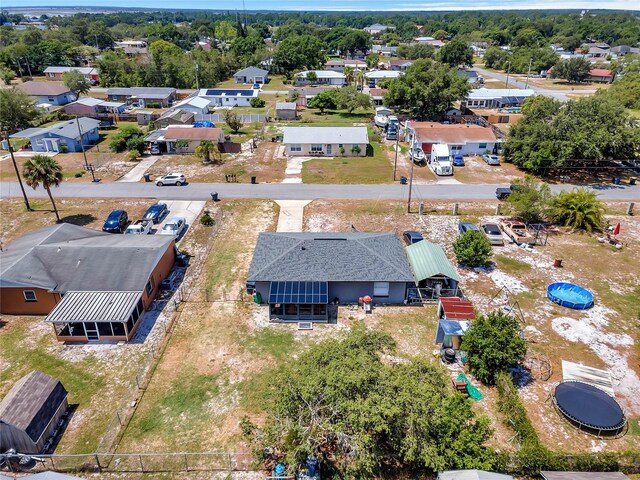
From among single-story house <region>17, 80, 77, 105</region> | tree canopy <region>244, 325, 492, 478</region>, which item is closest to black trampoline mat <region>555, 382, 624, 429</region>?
→ tree canopy <region>244, 325, 492, 478</region>

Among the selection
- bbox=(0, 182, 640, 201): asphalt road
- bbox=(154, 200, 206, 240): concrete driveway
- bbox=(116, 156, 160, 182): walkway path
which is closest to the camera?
bbox=(154, 200, 206, 240): concrete driveway

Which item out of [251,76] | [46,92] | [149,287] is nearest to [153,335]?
[149,287]

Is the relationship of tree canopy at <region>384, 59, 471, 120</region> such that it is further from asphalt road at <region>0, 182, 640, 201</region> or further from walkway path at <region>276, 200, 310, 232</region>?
walkway path at <region>276, 200, 310, 232</region>

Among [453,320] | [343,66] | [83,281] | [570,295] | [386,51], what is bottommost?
[570,295]

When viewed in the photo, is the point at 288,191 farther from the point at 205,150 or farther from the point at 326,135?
the point at 326,135

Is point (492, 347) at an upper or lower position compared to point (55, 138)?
lower

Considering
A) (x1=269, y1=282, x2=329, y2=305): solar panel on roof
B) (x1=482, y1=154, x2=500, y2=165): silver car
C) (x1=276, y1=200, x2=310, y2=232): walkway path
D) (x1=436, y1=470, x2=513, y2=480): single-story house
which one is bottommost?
(x1=276, y1=200, x2=310, y2=232): walkway path
